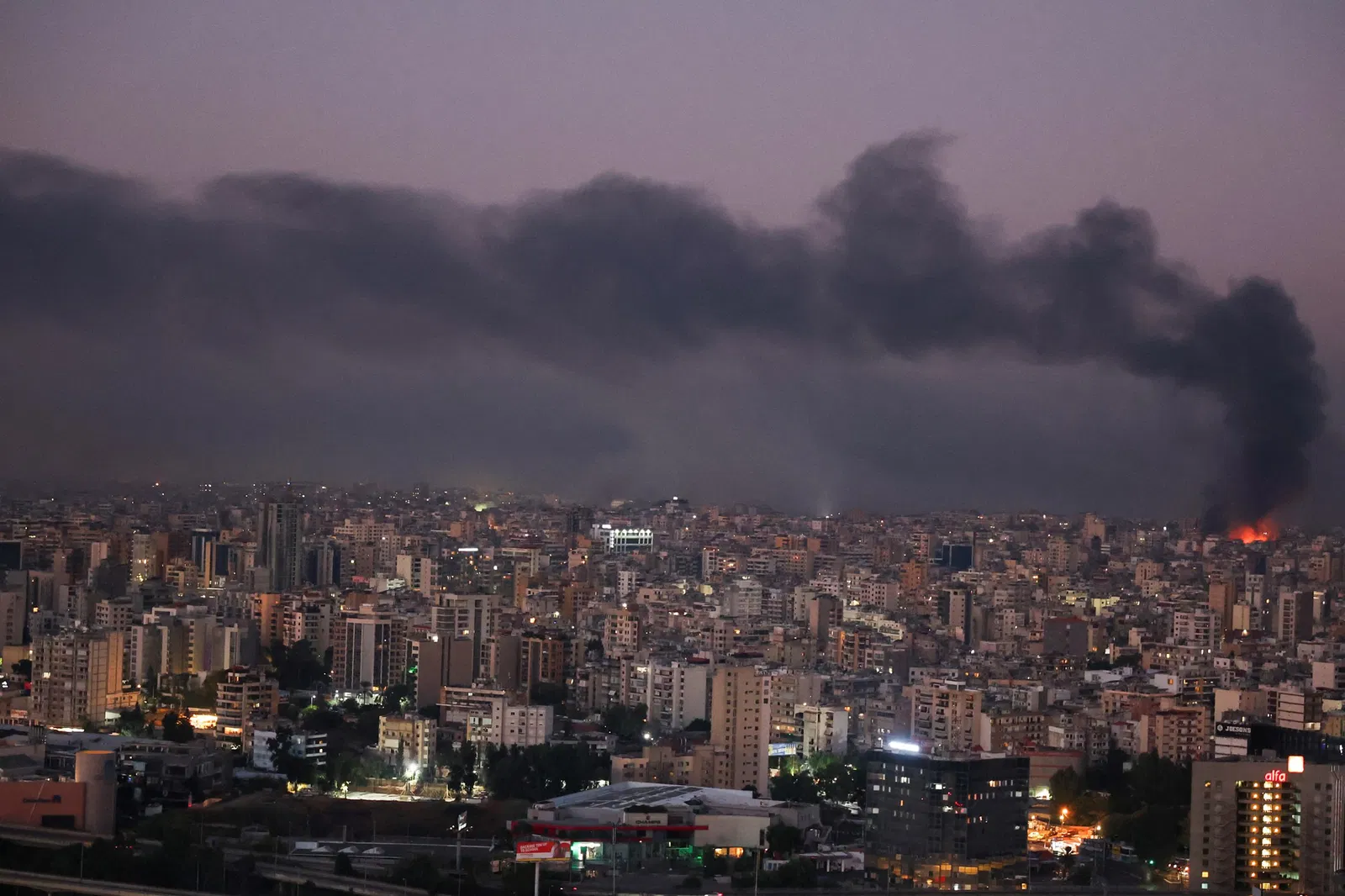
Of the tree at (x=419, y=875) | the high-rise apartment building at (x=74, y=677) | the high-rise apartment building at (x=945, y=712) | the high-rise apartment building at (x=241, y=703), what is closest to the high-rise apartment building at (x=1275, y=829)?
the tree at (x=419, y=875)

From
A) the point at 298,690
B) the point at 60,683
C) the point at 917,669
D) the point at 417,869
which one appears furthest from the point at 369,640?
the point at 417,869

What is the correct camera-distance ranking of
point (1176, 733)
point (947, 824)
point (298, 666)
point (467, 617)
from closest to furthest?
point (947, 824), point (1176, 733), point (298, 666), point (467, 617)

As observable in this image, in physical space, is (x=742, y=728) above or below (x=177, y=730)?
above

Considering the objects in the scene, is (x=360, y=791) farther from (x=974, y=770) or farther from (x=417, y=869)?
(x=974, y=770)

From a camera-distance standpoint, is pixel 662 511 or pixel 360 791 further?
pixel 662 511

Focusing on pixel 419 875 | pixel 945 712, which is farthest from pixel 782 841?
pixel 945 712

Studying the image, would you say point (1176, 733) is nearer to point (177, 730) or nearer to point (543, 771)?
point (543, 771)

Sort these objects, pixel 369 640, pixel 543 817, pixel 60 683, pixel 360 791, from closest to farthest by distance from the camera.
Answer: pixel 543 817 → pixel 360 791 → pixel 60 683 → pixel 369 640
